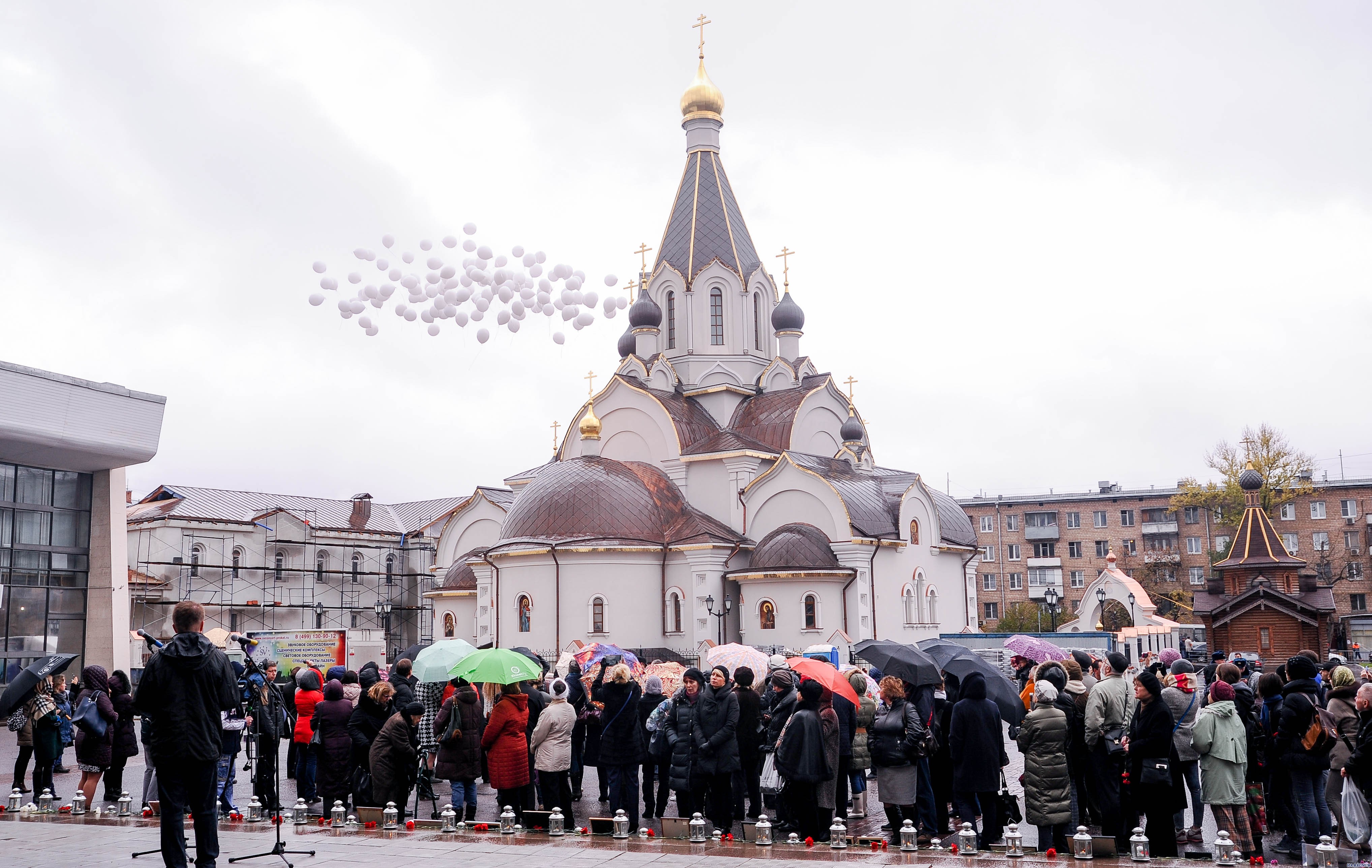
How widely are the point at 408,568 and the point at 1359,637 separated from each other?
43.3 m

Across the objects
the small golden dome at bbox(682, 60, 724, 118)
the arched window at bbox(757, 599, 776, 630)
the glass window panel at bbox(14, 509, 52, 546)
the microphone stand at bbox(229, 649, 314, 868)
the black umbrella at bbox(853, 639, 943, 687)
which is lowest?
the microphone stand at bbox(229, 649, 314, 868)

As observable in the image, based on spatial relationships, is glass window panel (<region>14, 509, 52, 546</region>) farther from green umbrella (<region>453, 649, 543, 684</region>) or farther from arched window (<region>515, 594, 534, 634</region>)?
green umbrella (<region>453, 649, 543, 684</region>)

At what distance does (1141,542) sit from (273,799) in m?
55.0

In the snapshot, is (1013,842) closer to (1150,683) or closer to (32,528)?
(1150,683)

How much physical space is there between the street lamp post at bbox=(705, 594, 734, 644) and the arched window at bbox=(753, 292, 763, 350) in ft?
33.8

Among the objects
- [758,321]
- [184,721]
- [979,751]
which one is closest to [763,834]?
[979,751]

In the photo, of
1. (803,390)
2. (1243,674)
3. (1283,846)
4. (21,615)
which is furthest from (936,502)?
(1283,846)

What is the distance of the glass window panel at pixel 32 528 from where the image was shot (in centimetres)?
2448

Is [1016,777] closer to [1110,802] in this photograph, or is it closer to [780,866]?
[1110,802]

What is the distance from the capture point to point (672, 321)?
38.2 meters

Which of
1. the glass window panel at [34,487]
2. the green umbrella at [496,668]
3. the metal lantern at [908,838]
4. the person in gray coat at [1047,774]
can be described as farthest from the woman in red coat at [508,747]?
the glass window panel at [34,487]

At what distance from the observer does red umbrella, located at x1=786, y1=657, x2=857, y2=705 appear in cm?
1059

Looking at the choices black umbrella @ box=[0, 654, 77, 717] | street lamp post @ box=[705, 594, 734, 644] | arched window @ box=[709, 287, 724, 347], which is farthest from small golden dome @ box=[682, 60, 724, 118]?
black umbrella @ box=[0, 654, 77, 717]

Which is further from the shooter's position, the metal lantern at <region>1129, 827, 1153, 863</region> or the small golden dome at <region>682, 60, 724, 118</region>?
the small golden dome at <region>682, 60, 724, 118</region>
